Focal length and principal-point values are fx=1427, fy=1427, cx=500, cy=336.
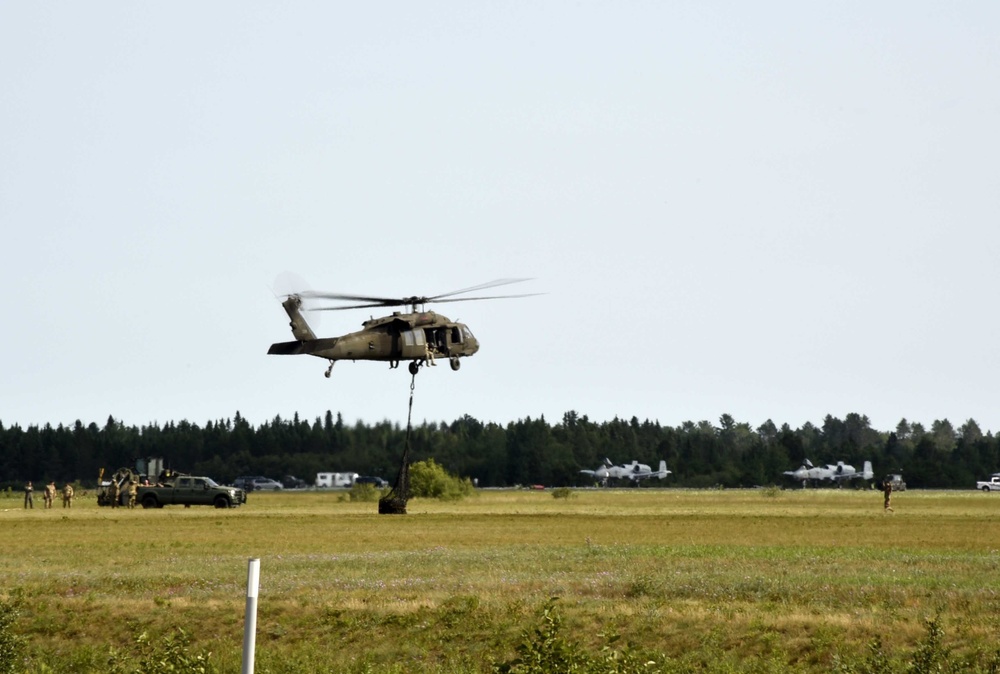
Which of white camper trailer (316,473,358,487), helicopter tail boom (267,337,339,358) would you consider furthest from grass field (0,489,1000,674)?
white camper trailer (316,473,358,487)

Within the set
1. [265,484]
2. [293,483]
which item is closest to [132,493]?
[265,484]

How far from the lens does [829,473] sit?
6929 inches

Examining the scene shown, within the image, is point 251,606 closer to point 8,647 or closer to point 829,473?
point 8,647

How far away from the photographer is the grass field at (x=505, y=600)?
23.1m

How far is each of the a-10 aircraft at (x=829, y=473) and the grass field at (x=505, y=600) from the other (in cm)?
12505

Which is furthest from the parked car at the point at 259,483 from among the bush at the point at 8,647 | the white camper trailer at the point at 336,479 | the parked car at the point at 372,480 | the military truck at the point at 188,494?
the bush at the point at 8,647

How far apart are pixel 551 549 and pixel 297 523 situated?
1864 cm

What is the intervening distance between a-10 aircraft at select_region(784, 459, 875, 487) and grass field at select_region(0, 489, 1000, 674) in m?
125

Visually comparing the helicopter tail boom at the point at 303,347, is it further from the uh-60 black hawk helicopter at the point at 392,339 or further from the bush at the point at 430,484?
the bush at the point at 430,484

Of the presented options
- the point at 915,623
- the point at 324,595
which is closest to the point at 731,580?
the point at 915,623

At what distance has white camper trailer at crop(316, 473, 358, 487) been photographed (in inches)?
6462

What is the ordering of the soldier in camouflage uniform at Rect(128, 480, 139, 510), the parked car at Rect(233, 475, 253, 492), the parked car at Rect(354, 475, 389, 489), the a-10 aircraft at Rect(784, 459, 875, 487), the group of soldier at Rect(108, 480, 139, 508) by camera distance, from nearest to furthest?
1. the soldier in camouflage uniform at Rect(128, 480, 139, 510)
2. the group of soldier at Rect(108, 480, 139, 508)
3. the parked car at Rect(354, 475, 389, 489)
4. the a-10 aircraft at Rect(784, 459, 875, 487)
5. the parked car at Rect(233, 475, 253, 492)

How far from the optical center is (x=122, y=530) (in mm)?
52281

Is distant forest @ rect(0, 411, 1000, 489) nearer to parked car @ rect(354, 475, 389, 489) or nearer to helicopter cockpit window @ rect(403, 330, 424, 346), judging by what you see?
parked car @ rect(354, 475, 389, 489)
